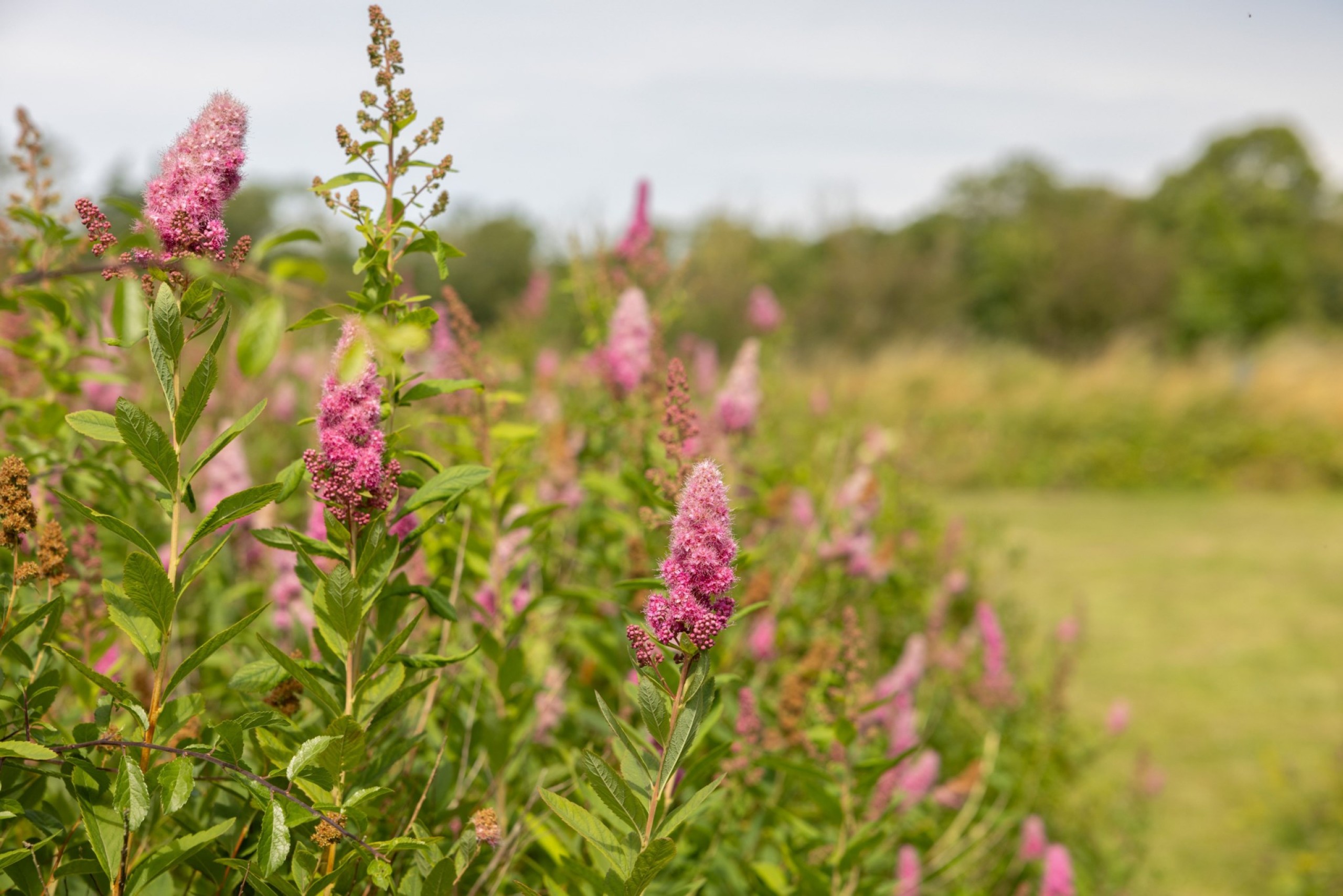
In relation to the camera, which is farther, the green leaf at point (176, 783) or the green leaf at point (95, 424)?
the green leaf at point (95, 424)

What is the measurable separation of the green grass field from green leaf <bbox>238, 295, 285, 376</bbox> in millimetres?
3245

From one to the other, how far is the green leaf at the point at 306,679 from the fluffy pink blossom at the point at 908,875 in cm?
123

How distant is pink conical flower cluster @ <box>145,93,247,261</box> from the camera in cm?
98

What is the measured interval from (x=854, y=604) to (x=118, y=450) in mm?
2221

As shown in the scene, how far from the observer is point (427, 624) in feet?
7.39

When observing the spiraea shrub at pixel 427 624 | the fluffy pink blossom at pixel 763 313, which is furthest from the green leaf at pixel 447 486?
the fluffy pink blossom at pixel 763 313

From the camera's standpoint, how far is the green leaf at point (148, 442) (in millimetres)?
960

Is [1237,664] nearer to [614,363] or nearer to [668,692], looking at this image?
[614,363]

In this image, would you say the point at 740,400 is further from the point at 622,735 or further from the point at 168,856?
the point at 168,856

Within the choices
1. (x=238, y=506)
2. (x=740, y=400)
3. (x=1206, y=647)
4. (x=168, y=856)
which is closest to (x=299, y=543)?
(x=238, y=506)

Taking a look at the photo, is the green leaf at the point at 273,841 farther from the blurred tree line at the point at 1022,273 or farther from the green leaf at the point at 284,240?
the blurred tree line at the point at 1022,273

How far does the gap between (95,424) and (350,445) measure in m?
0.30

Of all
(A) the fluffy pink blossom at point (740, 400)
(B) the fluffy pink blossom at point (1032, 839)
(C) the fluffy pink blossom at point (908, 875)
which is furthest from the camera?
(A) the fluffy pink blossom at point (740, 400)

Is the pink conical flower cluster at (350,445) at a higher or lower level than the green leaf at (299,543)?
higher
